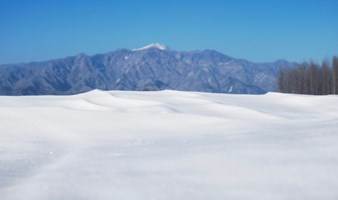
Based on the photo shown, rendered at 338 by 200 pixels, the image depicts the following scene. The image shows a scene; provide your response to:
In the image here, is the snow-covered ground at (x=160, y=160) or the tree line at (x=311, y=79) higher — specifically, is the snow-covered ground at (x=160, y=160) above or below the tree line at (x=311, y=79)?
above

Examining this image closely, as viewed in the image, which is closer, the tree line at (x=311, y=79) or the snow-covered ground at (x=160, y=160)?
the snow-covered ground at (x=160, y=160)

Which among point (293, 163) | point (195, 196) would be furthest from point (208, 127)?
point (195, 196)

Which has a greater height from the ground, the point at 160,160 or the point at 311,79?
the point at 160,160

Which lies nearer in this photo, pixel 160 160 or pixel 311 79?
pixel 160 160

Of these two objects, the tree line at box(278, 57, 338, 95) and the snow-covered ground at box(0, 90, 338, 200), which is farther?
the tree line at box(278, 57, 338, 95)
